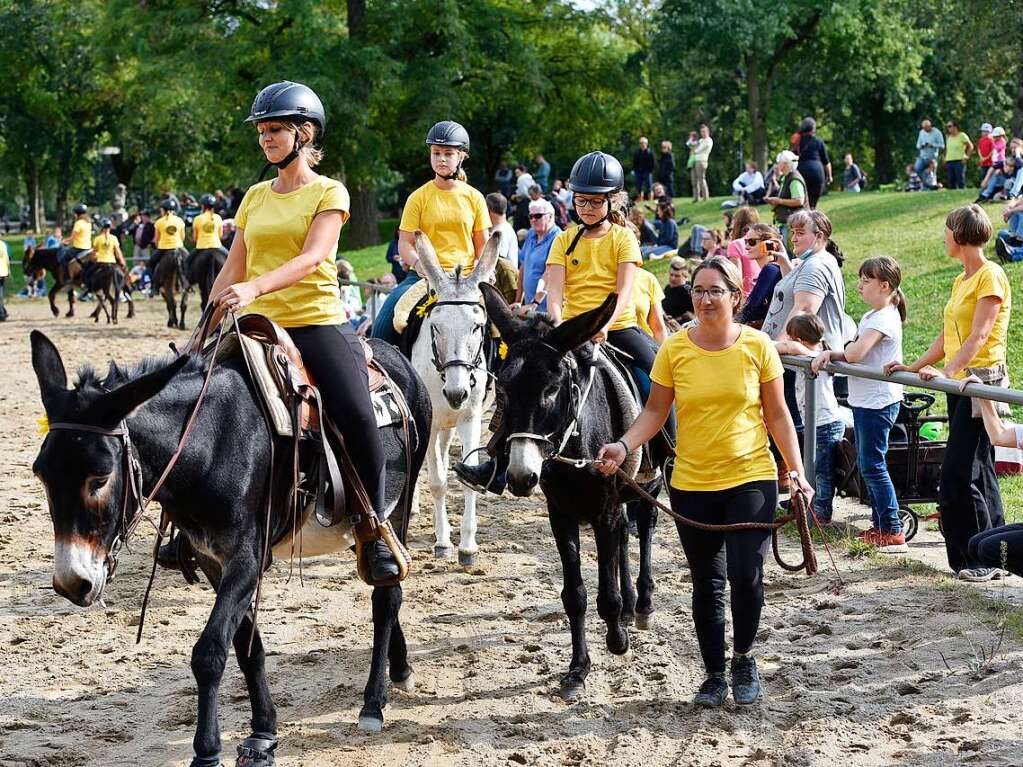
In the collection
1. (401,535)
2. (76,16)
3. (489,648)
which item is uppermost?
(76,16)

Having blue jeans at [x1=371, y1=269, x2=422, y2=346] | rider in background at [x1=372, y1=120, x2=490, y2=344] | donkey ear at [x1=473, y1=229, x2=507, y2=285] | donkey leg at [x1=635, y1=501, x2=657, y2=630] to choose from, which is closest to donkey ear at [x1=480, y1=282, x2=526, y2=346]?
donkey ear at [x1=473, y1=229, x2=507, y2=285]

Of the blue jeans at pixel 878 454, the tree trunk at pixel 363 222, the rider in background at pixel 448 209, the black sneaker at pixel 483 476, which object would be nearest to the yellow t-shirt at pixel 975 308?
the blue jeans at pixel 878 454

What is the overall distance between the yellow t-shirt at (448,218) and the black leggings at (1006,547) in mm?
4592

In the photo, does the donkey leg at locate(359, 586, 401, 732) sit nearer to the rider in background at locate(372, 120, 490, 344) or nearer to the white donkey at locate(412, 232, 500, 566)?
the white donkey at locate(412, 232, 500, 566)

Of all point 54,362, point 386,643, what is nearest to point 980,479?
point 386,643

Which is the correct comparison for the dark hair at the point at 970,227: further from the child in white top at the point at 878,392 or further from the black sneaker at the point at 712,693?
the black sneaker at the point at 712,693

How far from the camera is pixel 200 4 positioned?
36.1m

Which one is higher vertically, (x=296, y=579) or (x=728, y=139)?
(x=728, y=139)

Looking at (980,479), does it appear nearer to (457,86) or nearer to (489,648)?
(489,648)

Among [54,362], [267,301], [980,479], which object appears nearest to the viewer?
[54,362]

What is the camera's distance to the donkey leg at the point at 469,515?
8.70 meters

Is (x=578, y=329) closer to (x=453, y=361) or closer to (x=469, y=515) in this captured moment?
(x=453, y=361)

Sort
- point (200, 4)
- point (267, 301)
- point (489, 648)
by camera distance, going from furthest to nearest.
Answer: point (200, 4)
point (489, 648)
point (267, 301)

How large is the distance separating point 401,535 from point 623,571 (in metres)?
1.29
